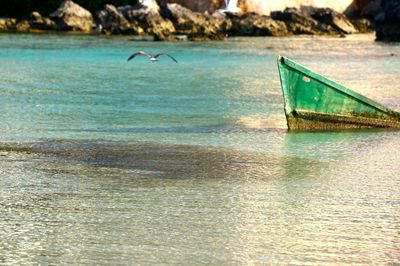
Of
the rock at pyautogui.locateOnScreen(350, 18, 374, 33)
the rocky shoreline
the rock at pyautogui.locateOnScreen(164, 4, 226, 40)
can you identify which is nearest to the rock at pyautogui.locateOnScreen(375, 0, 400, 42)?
the rocky shoreline

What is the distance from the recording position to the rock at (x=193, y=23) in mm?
65113

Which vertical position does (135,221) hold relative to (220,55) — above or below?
above

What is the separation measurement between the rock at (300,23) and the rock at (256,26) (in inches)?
36.9

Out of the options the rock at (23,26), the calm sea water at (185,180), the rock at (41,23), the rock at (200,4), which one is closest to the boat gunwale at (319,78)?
the calm sea water at (185,180)

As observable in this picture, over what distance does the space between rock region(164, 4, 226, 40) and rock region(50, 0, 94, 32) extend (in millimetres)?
5136

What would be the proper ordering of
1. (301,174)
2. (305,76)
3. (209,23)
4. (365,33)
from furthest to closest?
(365,33) → (209,23) → (305,76) → (301,174)

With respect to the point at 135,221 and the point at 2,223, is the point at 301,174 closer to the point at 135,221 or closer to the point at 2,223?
the point at 135,221

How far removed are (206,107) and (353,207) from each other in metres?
10.3

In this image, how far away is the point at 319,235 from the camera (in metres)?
9.80

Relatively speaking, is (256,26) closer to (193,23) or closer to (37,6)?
(193,23)

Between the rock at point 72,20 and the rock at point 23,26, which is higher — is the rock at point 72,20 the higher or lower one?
the higher one

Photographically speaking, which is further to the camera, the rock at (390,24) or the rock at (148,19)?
the rock at (148,19)

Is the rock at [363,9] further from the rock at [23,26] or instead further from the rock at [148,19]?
the rock at [23,26]

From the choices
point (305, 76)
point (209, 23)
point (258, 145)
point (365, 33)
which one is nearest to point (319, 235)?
point (258, 145)
